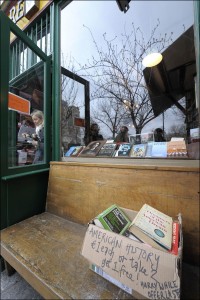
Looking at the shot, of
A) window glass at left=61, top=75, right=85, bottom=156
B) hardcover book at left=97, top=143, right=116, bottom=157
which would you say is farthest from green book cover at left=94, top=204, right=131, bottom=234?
window glass at left=61, top=75, right=85, bottom=156

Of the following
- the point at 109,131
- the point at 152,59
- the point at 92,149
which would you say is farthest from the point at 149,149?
the point at 152,59

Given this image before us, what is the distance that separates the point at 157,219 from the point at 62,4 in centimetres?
298

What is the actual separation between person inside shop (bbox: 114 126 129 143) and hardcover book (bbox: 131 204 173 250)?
95 cm

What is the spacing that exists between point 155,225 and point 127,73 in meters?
1.77

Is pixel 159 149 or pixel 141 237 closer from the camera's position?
pixel 141 237

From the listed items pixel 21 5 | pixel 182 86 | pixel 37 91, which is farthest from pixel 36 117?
pixel 21 5

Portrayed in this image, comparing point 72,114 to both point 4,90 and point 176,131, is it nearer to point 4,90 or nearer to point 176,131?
point 4,90

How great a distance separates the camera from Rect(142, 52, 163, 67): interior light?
1.87 metres

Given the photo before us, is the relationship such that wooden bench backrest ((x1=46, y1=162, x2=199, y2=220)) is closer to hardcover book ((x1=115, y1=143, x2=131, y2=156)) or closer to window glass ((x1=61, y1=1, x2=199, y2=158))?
hardcover book ((x1=115, y1=143, x2=131, y2=156))

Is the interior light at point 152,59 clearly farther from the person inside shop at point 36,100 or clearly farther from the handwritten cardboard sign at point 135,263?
the handwritten cardboard sign at point 135,263

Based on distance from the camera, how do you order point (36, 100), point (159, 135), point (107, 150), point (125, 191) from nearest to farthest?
point (125, 191), point (159, 135), point (107, 150), point (36, 100)

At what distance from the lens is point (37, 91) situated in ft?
7.31

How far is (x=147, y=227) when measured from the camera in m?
0.99

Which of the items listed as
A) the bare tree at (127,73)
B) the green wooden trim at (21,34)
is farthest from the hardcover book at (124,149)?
the green wooden trim at (21,34)
